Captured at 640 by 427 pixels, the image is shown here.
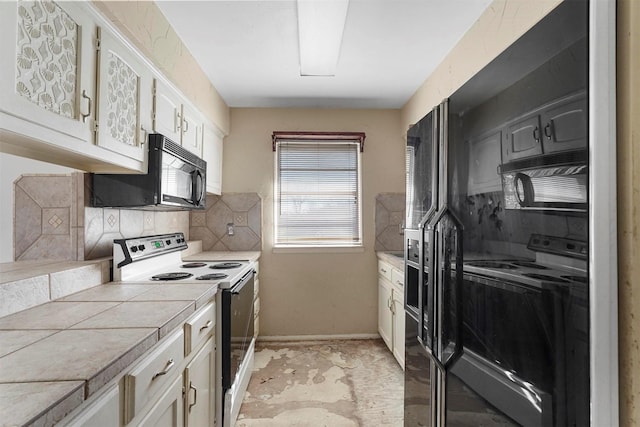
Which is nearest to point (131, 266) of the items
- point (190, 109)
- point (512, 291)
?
point (190, 109)

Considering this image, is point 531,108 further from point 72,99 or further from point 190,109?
point 190,109

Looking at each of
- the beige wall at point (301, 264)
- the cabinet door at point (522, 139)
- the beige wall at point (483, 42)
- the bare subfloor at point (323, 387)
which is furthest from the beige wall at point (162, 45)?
the bare subfloor at point (323, 387)

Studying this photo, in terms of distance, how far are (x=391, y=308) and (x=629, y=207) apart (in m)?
2.18

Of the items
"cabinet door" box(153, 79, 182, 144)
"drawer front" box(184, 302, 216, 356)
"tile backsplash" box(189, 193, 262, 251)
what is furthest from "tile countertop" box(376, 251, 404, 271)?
"cabinet door" box(153, 79, 182, 144)

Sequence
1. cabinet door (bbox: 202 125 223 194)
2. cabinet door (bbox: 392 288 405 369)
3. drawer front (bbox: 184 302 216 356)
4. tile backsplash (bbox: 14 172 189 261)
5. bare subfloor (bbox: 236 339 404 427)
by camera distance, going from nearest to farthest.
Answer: drawer front (bbox: 184 302 216 356), tile backsplash (bbox: 14 172 189 261), bare subfloor (bbox: 236 339 404 427), cabinet door (bbox: 392 288 405 369), cabinet door (bbox: 202 125 223 194)

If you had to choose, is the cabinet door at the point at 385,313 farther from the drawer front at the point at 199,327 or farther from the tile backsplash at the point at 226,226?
the drawer front at the point at 199,327

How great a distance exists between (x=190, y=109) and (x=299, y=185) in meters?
1.29

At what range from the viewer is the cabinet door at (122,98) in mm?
1319

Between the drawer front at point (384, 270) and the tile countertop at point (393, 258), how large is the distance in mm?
46

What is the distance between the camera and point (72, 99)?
3.80 feet

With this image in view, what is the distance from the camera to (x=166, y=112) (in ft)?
6.28

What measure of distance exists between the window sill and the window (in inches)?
1.5

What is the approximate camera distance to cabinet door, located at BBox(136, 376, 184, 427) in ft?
3.21

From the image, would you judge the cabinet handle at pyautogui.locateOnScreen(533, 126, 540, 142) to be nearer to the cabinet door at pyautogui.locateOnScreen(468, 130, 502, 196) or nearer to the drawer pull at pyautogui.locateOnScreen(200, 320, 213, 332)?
the cabinet door at pyautogui.locateOnScreen(468, 130, 502, 196)
